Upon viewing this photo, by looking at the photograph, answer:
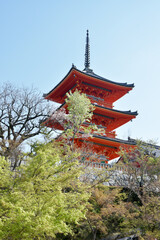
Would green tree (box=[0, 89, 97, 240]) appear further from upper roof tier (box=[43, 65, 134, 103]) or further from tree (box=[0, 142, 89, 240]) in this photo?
upper roof tier (box=[43, 65, 134, 103])

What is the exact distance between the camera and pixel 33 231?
6.30m

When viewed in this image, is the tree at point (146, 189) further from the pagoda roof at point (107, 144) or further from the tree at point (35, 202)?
the tree at point (35, 202)

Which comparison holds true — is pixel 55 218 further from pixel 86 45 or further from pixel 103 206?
pixel 86 45

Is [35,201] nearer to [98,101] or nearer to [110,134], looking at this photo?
[110,134]

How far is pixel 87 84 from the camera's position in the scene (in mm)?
21406

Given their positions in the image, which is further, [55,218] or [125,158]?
[125,158]

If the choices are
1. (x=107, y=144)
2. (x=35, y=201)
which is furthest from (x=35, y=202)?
(x=107, y=144)

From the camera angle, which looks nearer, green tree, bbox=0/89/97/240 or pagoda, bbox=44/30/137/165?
green tree, bbox=0/89/97/240

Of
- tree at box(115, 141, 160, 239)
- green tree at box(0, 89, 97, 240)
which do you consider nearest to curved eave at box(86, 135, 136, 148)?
tree at box(115, 141, 160, 239)

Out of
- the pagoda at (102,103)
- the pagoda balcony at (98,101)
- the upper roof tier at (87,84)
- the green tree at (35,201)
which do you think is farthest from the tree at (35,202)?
the pagoda balcony at (98,101)

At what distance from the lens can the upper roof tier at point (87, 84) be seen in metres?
20.3

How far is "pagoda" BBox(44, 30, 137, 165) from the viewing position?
62.0 feet

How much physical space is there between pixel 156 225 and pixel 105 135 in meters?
9.99

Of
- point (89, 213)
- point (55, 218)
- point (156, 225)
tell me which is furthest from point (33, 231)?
Result: point (156, 225)
